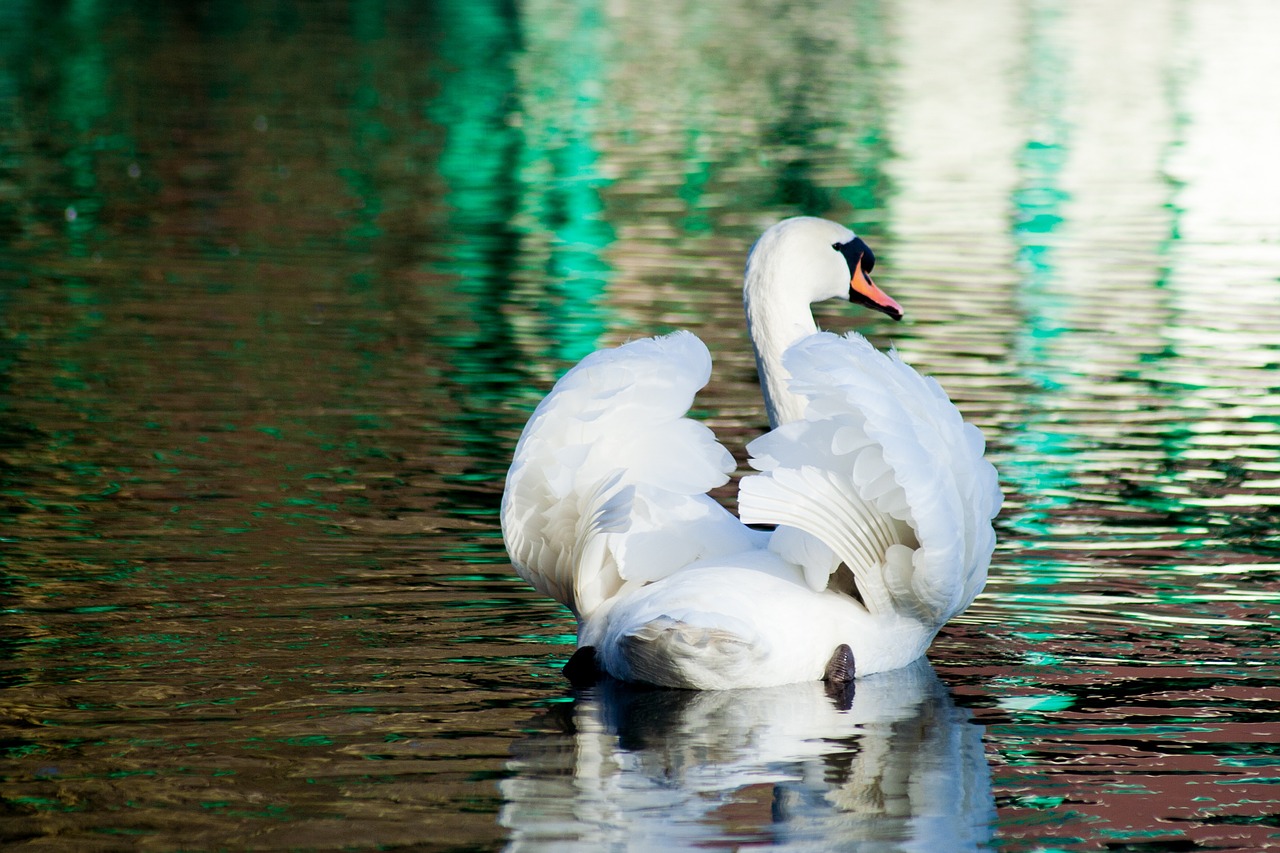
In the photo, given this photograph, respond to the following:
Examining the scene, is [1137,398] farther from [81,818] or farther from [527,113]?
[527,113]

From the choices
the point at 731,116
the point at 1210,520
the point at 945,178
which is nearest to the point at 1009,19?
the point at 731,116

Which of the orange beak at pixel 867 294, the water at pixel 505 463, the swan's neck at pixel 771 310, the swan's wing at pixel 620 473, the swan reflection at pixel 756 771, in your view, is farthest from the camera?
the orange beak at pixel 867 294

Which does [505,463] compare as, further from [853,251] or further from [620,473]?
[620,473]

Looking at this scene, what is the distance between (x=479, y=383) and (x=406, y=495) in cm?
313

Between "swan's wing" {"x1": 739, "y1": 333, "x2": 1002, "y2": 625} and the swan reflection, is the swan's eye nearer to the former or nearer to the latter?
"swan's wing" {"x1": 739, "y1": 333, "x2": 1002, "y2": 625}

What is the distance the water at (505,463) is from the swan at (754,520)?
236 millimetres

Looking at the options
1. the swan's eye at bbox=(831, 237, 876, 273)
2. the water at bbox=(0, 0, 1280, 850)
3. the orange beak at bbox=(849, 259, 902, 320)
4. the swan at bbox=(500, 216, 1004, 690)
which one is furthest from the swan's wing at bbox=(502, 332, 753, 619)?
the orange beak at bbox=(849, 259, 902, 320)

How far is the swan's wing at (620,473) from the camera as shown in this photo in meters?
6.81

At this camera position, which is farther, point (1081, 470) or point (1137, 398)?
point (1137, 398)

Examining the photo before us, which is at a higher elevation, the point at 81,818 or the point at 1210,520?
the point at 81,818

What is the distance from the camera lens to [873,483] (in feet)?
21.5

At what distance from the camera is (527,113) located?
31516 millimetres

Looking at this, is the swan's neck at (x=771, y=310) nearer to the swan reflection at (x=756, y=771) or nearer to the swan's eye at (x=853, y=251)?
the swan's eye at (x=853, y=251)

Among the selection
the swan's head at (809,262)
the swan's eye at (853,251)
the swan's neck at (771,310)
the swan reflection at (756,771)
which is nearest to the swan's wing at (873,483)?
the swan reflection at (756,771)
